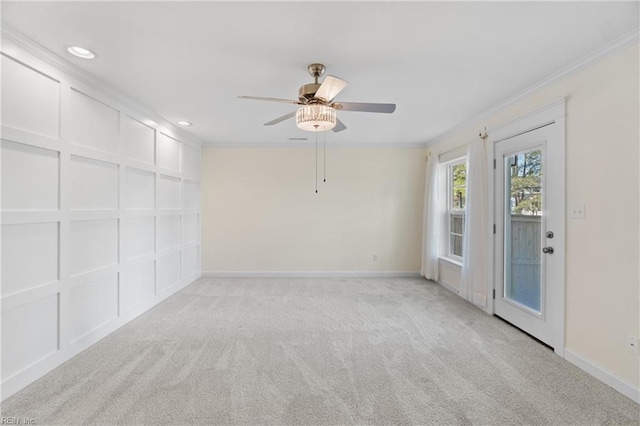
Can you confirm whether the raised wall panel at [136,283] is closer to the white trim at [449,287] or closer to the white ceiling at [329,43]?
the white ceiling at [329,43]

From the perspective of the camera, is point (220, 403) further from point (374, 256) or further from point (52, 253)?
point (374, 256)

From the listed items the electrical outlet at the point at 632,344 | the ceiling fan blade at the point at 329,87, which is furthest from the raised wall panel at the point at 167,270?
the electrical outlet at the point at 632,344

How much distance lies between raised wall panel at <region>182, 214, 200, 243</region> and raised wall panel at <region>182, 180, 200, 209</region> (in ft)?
0.56

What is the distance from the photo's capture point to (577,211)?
2.39 metres

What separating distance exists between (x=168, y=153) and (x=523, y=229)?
4.44 metres

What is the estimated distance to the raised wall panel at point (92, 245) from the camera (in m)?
2.53

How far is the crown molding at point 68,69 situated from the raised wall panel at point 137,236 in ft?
4.00

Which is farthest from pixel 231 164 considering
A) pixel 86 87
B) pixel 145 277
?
pixel 86 87

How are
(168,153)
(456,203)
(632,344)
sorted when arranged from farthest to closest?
(456,203) < (168,153) < (632,344)

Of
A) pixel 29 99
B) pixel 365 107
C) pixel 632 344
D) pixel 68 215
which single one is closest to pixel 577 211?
pixel 632 344

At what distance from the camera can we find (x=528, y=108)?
292cm

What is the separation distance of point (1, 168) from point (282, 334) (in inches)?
97.8

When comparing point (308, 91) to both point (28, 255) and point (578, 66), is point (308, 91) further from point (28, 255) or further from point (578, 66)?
point (28, 255)

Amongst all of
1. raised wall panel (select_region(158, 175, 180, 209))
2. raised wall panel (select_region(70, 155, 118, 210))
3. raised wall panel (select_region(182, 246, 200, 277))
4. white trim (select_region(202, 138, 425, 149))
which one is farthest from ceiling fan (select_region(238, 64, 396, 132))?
raised wall panel (select_region(182, 246, 200, 277))
